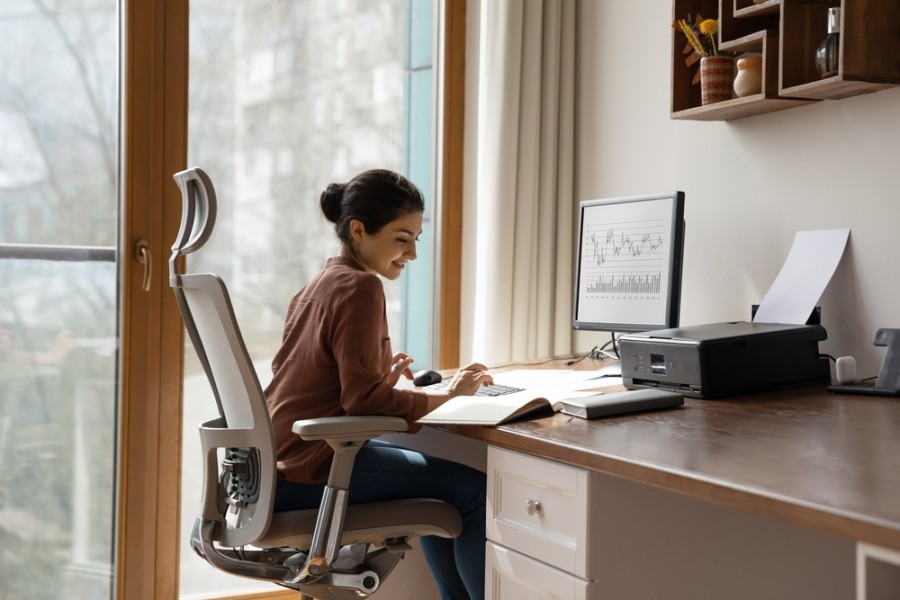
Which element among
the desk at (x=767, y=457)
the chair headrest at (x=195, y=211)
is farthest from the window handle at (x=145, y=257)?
the desk at (x=767, y=457)

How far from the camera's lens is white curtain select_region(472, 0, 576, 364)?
115 inches

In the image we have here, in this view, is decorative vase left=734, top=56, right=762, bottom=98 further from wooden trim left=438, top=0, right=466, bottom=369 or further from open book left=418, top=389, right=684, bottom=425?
wooden trim left=438, top=0, right=466, bottom=369

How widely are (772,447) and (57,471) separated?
1958mm

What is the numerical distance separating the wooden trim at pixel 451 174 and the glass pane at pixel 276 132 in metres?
0.13

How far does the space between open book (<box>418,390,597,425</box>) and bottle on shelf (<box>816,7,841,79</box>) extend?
847mm

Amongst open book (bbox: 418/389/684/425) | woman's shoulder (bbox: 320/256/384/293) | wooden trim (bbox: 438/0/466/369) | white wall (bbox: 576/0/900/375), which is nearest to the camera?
Answer: open book (bbox: 418/389/684/425)

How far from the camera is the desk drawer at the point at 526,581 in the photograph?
4.46ft

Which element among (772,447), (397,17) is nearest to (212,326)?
(772,447)

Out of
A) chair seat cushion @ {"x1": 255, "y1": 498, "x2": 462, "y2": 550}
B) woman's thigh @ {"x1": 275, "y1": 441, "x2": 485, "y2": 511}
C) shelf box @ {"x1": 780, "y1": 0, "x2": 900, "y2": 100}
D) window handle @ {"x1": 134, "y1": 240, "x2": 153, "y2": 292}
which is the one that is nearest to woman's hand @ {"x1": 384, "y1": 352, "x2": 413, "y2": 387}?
woman's thigh @ {"x1": 275, "y1": 441, "x2": 485, "y2": 511}

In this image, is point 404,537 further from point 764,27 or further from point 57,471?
point 764,27

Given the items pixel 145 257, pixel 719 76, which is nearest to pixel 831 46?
pixel 719 76

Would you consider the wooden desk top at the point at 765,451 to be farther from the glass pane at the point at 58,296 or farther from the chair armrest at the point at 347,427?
the glass pane at the point at 58,296

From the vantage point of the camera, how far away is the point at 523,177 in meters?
2.96

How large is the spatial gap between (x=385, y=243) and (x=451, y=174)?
44.6 inches
